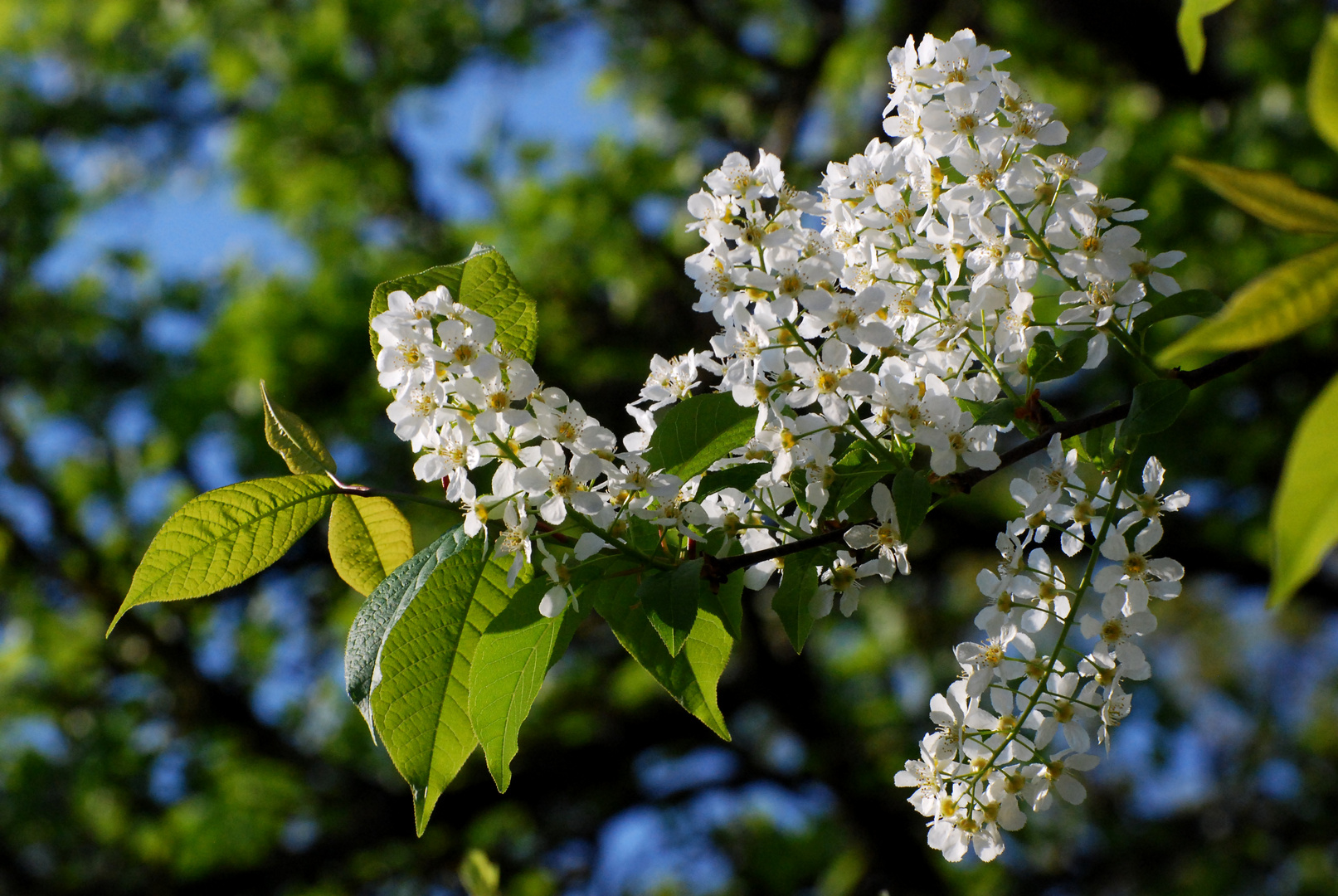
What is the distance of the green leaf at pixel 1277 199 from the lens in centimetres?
51

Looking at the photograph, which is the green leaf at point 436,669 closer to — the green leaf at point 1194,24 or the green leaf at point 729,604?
the green leaf at point 729,604

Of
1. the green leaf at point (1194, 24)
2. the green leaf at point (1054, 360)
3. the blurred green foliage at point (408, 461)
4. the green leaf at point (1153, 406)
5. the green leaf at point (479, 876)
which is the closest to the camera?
the green leaf at point (1194, 24)

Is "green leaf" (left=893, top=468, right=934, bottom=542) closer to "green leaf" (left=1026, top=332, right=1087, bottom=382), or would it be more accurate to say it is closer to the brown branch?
the brown branch

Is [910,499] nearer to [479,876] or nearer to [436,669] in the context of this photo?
[436,669]

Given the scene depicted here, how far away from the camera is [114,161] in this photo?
8203 mm

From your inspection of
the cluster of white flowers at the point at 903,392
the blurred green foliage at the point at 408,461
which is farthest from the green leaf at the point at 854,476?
the blurred green foliage at the point at 408,461

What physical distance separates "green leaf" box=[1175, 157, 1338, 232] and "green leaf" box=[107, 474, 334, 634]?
0.83 meters

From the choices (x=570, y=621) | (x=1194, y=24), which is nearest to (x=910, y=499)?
(x=570, y=621)

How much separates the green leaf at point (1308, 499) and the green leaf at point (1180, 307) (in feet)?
1.91

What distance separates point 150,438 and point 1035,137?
6892 mm

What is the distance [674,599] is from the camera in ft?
2.93

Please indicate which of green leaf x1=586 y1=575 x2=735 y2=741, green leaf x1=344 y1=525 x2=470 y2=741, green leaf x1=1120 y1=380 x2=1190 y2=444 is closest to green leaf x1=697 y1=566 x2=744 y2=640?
green leaf x1=586 y1=575 x2=735 y2=741

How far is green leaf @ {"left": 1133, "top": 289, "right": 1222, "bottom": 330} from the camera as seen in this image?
1.01 meters

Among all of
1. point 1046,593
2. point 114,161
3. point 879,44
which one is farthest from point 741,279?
point 114,161
